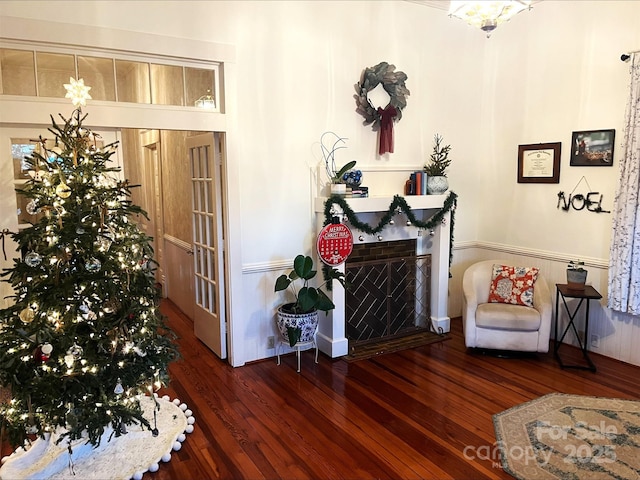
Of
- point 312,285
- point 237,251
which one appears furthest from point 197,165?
point 312,285

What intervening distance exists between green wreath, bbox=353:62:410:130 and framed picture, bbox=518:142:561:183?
139 centimetres

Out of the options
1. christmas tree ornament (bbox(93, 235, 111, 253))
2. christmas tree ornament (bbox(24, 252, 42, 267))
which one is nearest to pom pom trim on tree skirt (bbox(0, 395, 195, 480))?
christmas tree ornament (bbox(24, 252, 42, 267))

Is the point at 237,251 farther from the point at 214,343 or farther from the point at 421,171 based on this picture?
the point at 421,171

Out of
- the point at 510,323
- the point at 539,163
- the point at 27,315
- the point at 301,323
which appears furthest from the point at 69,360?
the point at 539,163

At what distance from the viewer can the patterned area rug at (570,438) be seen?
2.67 metres

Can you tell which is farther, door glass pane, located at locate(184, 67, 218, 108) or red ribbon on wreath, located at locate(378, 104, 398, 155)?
red ribbon on wreath, located at locate(378, 104, 398, 155)

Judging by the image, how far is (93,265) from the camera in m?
2.55

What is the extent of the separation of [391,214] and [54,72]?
291cm

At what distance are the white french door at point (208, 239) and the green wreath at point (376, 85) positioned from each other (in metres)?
1.43

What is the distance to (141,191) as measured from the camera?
693cm

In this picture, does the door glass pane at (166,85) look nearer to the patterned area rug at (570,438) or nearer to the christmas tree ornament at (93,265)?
the christmas tree ornament at (93,265)

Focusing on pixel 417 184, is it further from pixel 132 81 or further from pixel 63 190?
pixel 63 190

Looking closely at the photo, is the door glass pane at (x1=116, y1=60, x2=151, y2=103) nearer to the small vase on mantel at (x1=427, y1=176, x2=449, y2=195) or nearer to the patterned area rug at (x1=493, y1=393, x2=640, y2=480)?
the small vase on mantel at (x1=427, y1=176, x2=449, y2=195)

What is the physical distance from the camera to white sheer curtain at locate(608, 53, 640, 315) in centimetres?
383
